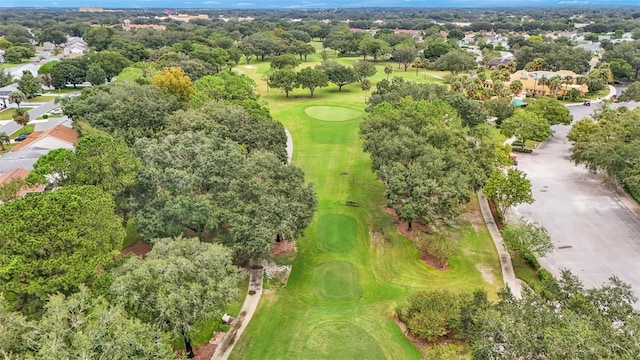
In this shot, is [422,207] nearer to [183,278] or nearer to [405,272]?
[405,272]

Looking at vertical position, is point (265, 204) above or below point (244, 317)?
above

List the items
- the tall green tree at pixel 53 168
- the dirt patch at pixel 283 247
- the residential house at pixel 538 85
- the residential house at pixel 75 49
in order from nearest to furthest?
1. the tall green tree at pixel 53 168
2. the dirt patch at pixel 283 247
3. the residential house at pixel 538 85
4. the residential house at pixel 75 49

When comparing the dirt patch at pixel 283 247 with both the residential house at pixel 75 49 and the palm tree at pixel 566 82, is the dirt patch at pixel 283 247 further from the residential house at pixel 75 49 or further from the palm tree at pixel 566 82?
the residential house at pixel 75 49

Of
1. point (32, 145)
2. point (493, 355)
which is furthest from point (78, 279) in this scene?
point (32, 145)

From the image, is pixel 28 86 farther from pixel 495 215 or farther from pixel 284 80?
pixel 495 215

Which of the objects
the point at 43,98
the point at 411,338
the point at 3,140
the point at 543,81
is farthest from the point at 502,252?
the point at 43,98

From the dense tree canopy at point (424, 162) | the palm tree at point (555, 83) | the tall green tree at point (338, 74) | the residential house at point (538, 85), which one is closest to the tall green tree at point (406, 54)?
the tall green tree at point (338, 74)

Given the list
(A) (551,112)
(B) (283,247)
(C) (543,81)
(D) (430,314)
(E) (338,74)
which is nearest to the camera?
(D) (430,314)
